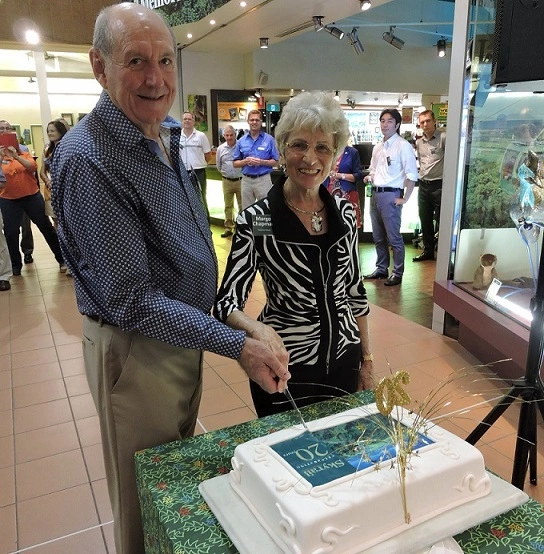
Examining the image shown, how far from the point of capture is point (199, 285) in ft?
4.34

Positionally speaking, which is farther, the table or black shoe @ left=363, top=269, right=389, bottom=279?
black shoe @ left=363, top=269, right=389, bottom=279

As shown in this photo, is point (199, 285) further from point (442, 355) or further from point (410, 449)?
point (442, 355)

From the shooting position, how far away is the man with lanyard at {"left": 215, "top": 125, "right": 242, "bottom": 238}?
8.04 metres

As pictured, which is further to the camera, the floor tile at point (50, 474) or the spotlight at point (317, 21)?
the spotlight at point (317, 21)

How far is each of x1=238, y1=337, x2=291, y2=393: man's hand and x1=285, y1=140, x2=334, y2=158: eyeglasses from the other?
62cm

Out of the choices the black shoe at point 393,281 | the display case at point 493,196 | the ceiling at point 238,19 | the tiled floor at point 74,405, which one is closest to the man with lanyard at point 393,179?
the black shoe at point 393,281

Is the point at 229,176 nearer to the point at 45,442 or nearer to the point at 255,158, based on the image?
the point at 255,158

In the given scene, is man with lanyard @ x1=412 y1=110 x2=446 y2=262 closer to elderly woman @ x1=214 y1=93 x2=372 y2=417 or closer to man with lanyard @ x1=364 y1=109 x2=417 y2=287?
man with lanyard @ x1=364 y1=109 x2=417 y2=287

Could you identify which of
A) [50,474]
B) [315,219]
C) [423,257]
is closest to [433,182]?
[423,257]

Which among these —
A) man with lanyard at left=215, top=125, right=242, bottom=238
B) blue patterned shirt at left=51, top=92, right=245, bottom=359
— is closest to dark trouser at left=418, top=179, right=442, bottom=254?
man with lanyard at left=215, top=125, right=242, bottom=238

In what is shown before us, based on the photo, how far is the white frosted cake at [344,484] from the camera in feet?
2.82

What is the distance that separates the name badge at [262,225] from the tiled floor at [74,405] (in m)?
0.51

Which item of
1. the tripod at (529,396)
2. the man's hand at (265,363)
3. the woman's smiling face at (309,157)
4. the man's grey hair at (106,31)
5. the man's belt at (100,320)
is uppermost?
the man's grey hair at (106,31)

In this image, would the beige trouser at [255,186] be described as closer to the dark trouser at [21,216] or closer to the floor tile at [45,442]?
the dark trouser at [21,216]
